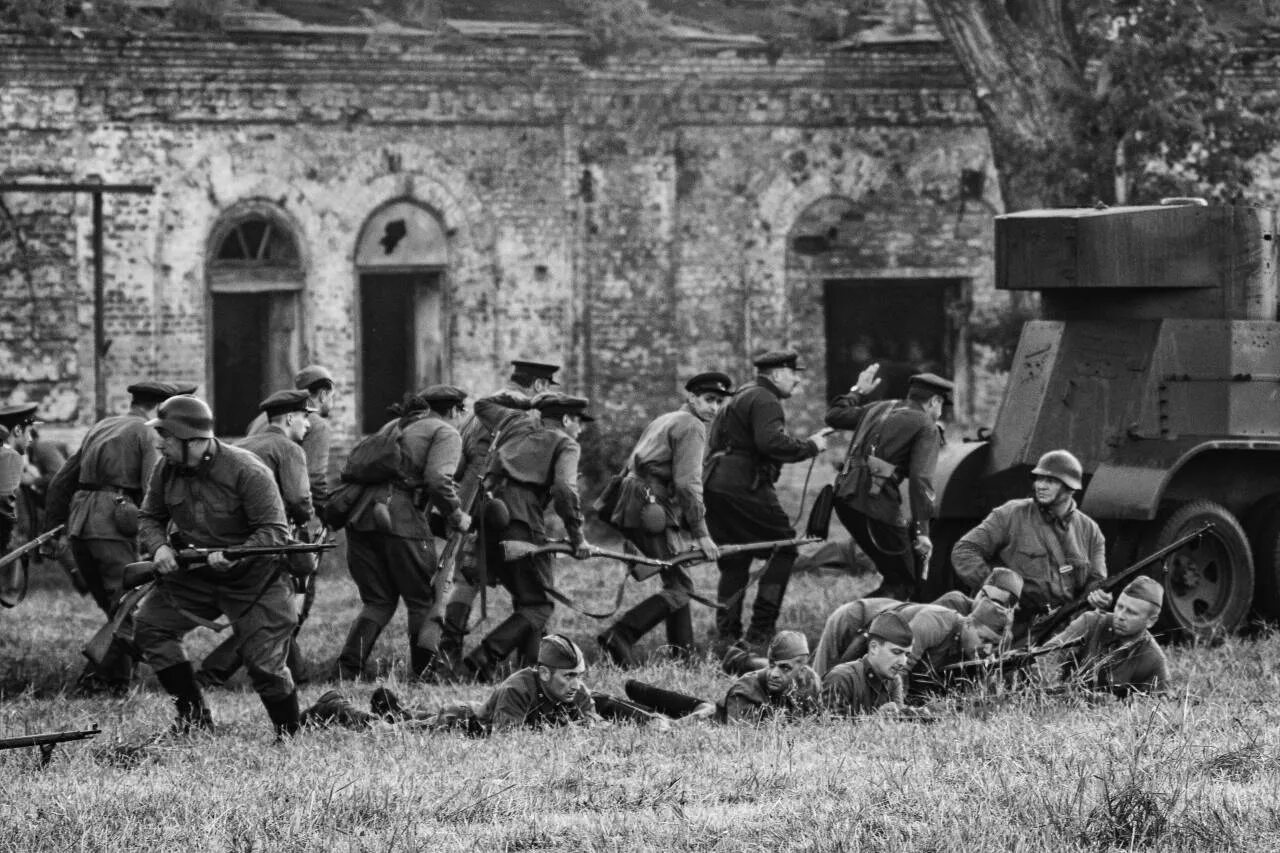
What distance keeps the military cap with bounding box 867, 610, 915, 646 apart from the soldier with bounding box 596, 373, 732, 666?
232 cm

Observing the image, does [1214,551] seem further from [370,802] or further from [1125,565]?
[370,802]

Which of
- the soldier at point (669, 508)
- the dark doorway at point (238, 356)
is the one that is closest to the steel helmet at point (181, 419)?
the soldier at point (669, 508)

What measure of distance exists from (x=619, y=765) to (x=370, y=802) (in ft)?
4.61

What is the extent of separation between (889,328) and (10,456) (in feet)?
35.1

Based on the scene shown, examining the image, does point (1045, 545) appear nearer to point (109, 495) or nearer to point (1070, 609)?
point (1070, 609)

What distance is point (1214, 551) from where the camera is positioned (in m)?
14.1

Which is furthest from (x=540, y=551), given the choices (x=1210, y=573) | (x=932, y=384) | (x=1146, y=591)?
(x=1210, y=573)

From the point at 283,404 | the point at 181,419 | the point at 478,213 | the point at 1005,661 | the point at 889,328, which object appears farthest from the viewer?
the point at 889,328

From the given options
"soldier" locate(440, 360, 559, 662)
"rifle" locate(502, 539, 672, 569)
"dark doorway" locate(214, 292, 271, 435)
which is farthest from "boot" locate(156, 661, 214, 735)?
"dark doorway" locate(214, 292, 271, 435)

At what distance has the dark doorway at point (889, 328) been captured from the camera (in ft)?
72.4

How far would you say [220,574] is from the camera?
11.0 metres

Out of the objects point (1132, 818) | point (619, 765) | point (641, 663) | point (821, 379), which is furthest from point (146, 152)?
point (1132, 818)

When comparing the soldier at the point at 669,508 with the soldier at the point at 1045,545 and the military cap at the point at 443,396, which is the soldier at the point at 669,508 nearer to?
the military cap at the point at 443,396

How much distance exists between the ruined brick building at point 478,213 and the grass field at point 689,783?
8.53 meters
